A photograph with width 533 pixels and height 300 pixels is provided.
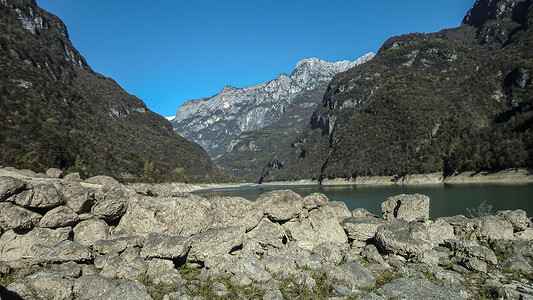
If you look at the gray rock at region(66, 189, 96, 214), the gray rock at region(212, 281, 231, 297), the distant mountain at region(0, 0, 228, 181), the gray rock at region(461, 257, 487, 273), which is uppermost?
the distant mountain at region(0, 0, 228, 181)

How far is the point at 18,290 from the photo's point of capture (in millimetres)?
6098

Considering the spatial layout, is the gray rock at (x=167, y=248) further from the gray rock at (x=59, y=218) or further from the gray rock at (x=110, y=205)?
the gray rock at (x=59, y=218)

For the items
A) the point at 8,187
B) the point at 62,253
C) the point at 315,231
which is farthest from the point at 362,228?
the point at 8,187

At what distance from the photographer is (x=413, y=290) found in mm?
6516

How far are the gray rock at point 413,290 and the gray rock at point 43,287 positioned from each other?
7.86 m

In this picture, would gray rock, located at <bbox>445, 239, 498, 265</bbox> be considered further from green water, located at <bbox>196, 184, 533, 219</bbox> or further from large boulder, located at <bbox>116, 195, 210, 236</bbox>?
green water, located at <bbox>196, 184, 533, 219</bbox>

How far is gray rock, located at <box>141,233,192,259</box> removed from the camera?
8.30 m

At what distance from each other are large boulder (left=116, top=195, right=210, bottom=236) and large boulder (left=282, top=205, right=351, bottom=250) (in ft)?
13.2

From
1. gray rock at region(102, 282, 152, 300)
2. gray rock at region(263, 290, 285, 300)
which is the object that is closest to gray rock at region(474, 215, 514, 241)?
gray rock at region(263, 290, 285, 300)

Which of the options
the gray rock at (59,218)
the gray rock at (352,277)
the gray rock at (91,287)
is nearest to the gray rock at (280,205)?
the gray rock at (352,277)

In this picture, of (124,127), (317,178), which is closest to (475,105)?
(317,178)

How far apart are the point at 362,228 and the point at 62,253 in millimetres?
11118

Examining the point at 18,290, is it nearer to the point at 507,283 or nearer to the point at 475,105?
the point at 507,283

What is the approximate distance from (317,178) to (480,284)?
7407 inches
